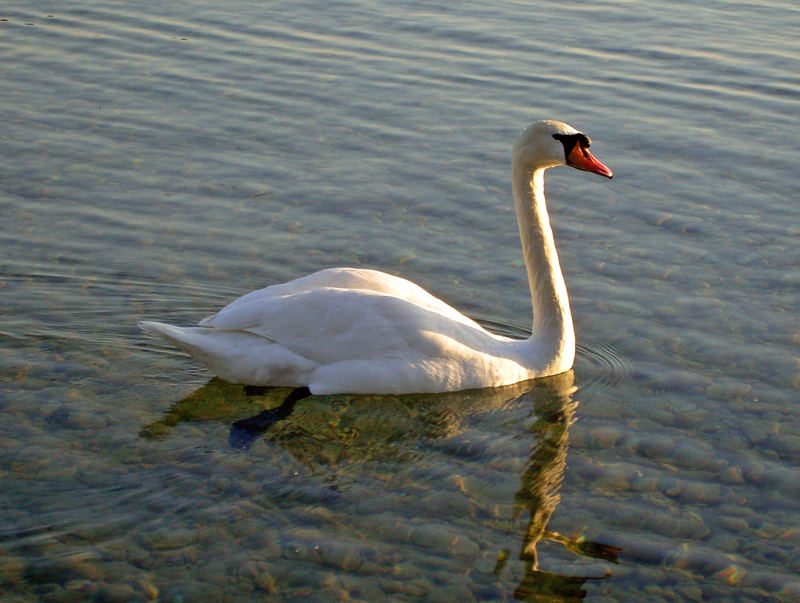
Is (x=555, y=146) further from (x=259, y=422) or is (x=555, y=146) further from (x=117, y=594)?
(x=117, y=594)

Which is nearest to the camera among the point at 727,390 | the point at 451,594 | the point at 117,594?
the point at 117,594

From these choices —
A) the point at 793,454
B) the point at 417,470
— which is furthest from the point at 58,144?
the point at 793,454

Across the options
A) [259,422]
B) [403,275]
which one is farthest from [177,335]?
[403,275]

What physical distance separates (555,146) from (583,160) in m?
0.21

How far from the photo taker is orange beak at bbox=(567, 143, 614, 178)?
25.0 ft

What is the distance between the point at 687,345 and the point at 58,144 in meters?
6.35

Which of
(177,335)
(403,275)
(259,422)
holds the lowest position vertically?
(259,422)

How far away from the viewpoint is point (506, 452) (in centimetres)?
680

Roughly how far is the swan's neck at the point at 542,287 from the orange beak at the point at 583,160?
251 millimetres

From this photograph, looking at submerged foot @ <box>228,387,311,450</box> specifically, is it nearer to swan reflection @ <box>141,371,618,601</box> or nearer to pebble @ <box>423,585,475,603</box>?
swan reflection @ <box>141,371,618,601</box>

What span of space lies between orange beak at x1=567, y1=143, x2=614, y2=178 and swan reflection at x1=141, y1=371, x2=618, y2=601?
56.2 inches

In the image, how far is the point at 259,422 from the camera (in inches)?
273

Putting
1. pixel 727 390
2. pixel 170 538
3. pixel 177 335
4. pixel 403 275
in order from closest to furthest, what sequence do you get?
pixel 170 538
pixel 177 335
pixel 727 390
pixel 403 275

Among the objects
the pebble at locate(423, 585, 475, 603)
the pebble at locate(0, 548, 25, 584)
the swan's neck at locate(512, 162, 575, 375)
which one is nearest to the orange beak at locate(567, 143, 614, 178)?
the swan's neck at locate(512, 162, 575, 375)
